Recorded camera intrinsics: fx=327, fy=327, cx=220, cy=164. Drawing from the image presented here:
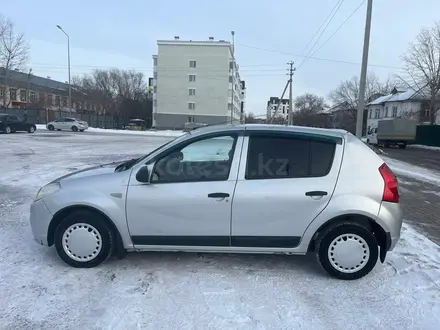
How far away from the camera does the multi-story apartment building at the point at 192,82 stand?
218ft

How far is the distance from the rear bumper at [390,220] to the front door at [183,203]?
1659 millimetres

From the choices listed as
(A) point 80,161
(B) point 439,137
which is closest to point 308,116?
(B) point 439,137

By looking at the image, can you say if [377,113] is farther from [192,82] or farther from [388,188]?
[388,188]

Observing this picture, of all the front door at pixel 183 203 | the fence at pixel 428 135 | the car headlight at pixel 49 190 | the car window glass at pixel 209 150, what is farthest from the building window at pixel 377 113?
the car headlight at pixel 49 190

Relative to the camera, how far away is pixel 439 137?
34094mm

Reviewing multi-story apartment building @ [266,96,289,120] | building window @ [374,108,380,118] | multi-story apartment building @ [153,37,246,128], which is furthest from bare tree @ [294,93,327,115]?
multi-story apartment building @ [153,37,246,128]

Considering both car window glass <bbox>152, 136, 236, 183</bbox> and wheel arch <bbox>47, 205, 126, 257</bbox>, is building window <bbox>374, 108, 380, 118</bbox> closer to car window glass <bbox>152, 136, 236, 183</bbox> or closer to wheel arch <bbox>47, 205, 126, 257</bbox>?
car window glass <bbox>152, 136, 236, 183</bbox>

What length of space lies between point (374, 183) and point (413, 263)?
1398 mm

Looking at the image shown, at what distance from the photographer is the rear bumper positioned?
3.57 meters

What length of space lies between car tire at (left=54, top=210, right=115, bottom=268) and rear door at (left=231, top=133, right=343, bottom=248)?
146cm

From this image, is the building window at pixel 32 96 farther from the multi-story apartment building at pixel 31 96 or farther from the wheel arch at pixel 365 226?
the wheel arch at pixel 365 226

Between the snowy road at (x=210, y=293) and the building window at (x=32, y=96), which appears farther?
the building window at (x=32, y=96)

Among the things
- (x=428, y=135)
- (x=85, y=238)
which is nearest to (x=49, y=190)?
(x=85, y=238)

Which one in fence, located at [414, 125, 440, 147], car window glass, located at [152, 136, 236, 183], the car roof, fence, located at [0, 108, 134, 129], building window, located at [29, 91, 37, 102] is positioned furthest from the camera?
building window, located at [29, 91, 37, 102]
